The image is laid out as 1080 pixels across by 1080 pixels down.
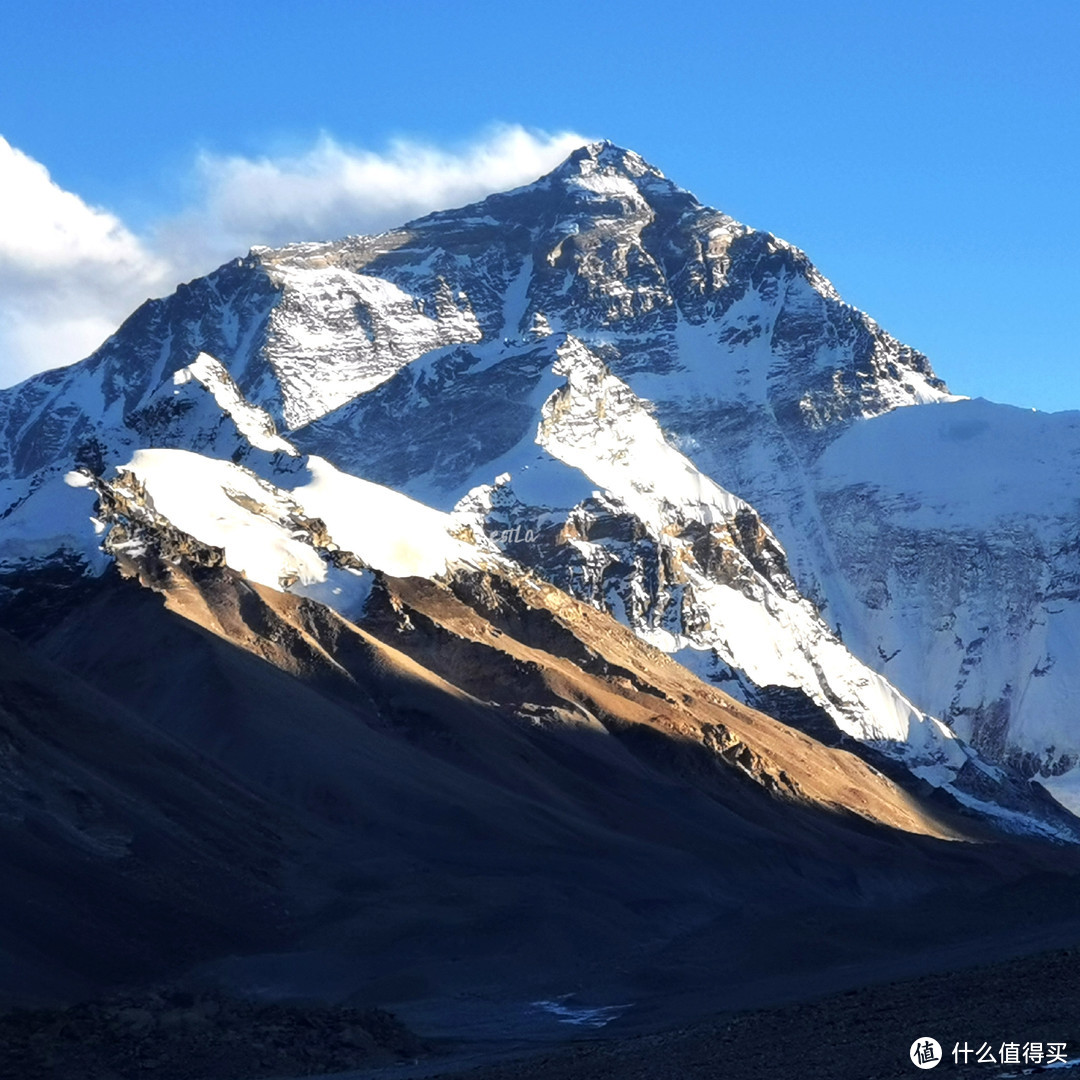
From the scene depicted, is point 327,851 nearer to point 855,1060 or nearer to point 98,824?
point 98,824

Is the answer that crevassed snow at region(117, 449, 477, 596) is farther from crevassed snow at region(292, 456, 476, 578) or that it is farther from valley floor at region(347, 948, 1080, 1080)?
valley floor at region(347, 948, 1080, 1080)

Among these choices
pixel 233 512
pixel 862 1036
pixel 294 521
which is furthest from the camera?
pixel 294 521

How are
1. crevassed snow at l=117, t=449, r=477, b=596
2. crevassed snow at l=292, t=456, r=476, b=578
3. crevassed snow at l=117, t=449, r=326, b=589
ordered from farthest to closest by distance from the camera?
1. crevassed snow at l=292, t=456, r=476, b=578
2. crevassed snow at l=117, t=449, r=477, b=596
3. crevassed snow at l=117, t=449, r=326, b=589

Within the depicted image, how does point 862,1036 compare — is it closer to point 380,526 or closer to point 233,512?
point 233,512

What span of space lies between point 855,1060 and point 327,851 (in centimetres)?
5216

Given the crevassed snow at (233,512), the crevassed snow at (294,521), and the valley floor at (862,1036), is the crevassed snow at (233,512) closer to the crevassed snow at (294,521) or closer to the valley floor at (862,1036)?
the crevassed snow at (294,521)

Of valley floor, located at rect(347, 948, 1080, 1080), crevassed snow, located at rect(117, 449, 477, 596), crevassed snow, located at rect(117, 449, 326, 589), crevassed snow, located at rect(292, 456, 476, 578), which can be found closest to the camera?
valley floor, located at rect(347, 948, 1080, 1080)

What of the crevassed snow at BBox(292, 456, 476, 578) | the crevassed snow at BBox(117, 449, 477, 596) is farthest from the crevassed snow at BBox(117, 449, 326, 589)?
the crevassed snow at BBox(292, 456, 476, 578)

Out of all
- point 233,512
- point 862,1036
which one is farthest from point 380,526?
point 862,1036

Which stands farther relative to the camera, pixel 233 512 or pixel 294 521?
pixel 294 521

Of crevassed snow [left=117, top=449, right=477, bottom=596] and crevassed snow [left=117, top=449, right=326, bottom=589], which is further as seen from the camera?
crevassed snow [left=117, top=449, right=477, bottom=596]

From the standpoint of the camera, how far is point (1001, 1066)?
127 feet

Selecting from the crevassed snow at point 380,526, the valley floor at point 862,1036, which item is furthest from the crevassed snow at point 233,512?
the valley floor at point 862,1036

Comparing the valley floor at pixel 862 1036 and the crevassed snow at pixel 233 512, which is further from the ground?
the crevassed snow at pixel 233 512
